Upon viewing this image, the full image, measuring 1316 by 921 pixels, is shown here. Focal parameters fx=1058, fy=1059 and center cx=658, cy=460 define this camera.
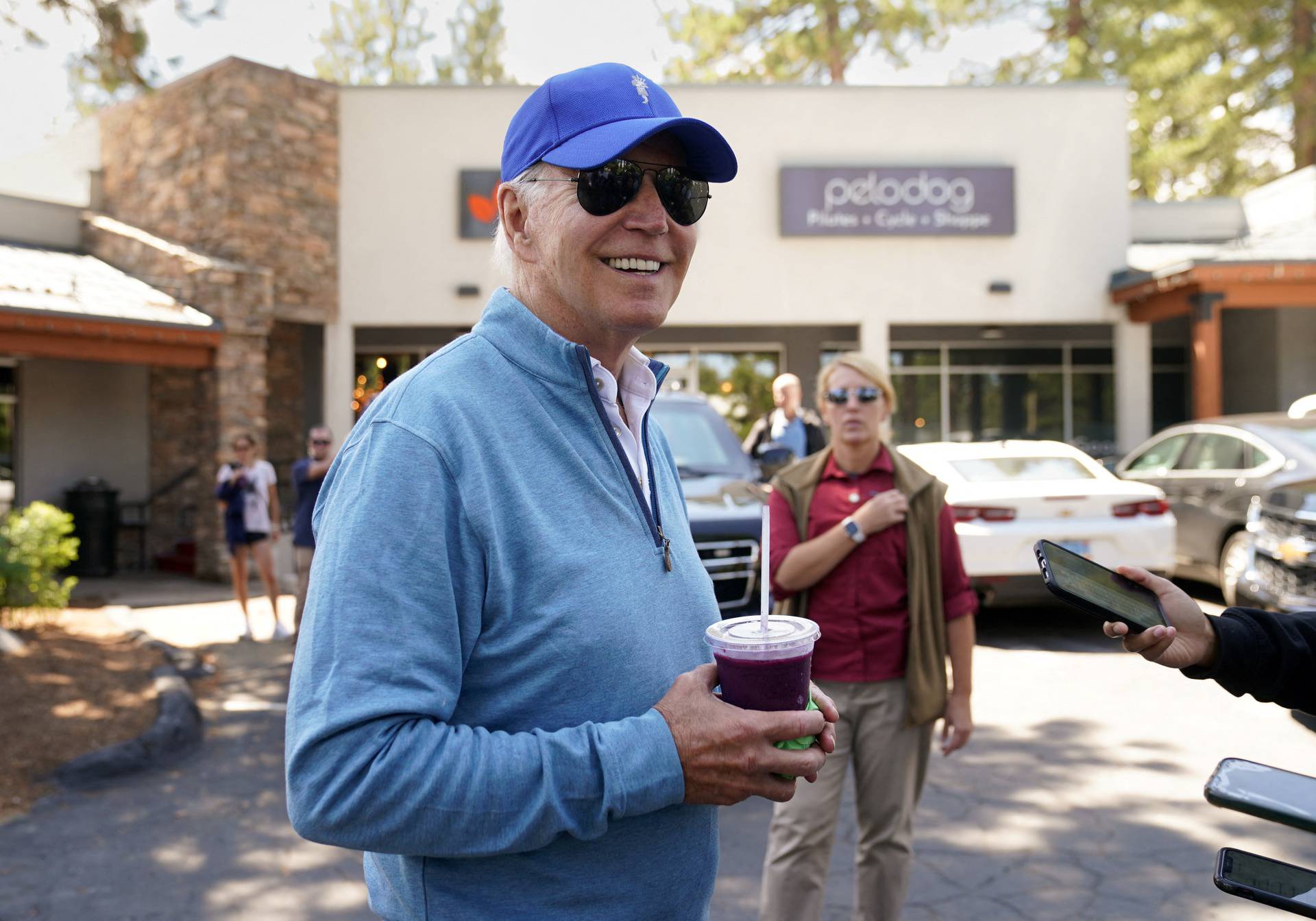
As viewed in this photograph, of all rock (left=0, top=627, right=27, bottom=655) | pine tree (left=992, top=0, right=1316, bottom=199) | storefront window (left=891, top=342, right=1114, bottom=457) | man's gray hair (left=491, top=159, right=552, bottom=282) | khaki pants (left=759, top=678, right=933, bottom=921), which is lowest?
rock (left=0, top=627, right=27, bottom=655)

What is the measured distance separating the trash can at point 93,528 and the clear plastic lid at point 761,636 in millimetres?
15062

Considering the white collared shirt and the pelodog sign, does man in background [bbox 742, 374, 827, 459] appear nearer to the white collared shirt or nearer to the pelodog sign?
the pelodog sign

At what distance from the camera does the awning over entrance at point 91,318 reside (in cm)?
1195

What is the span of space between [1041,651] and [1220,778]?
7185 millimetres

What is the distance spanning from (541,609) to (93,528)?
597 inches

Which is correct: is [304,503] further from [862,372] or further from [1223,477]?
[1223,477]

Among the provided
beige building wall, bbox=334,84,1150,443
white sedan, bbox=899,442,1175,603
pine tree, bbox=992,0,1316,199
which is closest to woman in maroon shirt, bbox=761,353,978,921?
white sedan, bbox=899,442,1175,603

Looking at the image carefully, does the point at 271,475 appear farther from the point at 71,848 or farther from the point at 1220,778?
the point at 1220,778

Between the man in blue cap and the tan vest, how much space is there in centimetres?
174

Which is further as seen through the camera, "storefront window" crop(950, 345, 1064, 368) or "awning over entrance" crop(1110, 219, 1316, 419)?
"storefront window" crop(950, 345, 1064, 368)

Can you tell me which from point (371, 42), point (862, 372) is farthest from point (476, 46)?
point (862, 372)

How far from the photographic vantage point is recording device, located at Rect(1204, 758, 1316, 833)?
1.52m

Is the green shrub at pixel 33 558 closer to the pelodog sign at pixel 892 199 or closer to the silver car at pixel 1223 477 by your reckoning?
the silver car at pixel 1223 477

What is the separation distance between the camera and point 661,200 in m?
1.69
